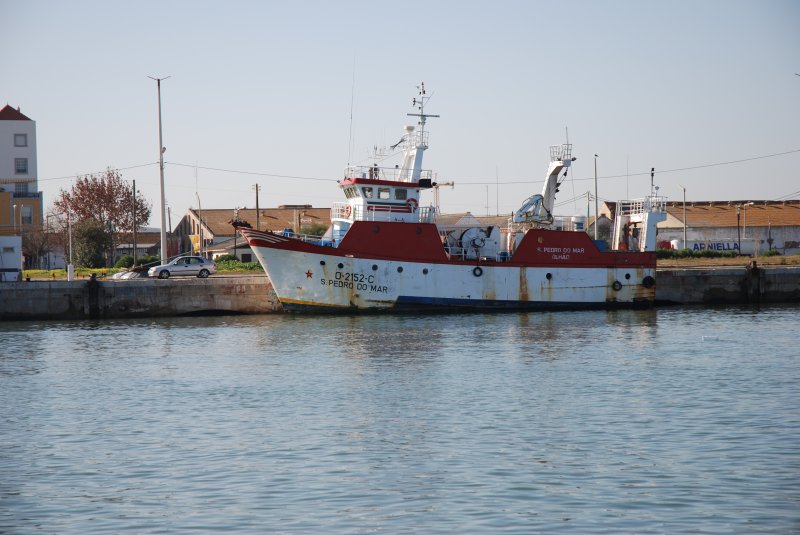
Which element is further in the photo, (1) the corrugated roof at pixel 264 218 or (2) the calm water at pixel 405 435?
(1) the corrugated roof at pixel 264 218

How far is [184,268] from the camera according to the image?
54.2m

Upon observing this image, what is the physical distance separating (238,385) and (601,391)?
31.0ft

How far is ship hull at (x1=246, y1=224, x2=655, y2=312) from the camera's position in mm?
42156

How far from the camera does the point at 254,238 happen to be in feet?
138

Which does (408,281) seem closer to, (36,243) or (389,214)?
(389,214)

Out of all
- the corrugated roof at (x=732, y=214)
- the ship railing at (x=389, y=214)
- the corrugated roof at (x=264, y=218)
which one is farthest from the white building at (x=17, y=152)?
the corrugated roof at (x=732, y=214)

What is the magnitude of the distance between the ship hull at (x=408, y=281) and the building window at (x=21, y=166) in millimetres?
64537

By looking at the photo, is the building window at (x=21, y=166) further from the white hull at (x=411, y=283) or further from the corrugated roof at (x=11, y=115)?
the white hull at (x=411, y=283)

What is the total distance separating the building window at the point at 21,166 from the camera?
321ft

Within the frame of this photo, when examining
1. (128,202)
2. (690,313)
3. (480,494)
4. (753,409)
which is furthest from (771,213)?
(480,494)

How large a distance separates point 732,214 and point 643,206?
5235cm

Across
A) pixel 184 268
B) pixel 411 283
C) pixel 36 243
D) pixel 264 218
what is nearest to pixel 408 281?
pixel 411 283

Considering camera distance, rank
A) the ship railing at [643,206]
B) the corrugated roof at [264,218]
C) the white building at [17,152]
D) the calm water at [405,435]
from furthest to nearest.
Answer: the white building at [17,152] → the corrugated roof at [264,218] → the ship railing at [643,206] → the calm water at [405,435]

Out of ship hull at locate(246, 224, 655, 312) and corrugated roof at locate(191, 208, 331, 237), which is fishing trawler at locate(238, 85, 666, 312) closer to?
ship hull at locate(246, 224, 655, 312)
